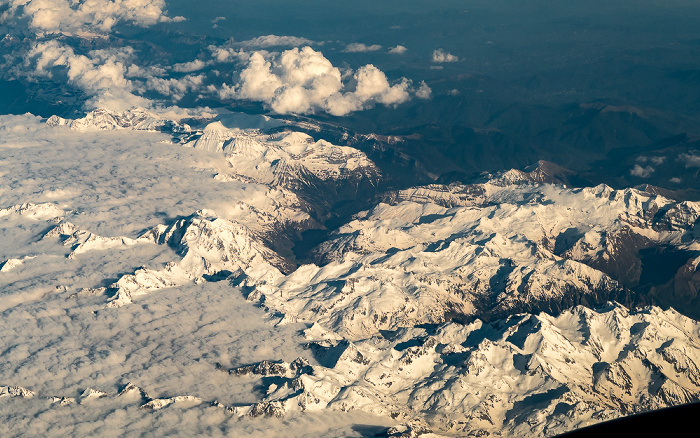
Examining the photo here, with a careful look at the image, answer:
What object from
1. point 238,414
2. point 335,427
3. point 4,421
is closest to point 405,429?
point 335,427

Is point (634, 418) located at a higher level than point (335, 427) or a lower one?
higher

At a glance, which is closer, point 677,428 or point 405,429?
point 677,428

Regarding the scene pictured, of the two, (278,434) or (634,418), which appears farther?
(278,434)

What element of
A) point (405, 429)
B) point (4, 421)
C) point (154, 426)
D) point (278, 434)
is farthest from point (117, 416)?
point (405, 429)

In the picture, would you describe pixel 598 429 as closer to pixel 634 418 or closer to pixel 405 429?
pixel 634 418

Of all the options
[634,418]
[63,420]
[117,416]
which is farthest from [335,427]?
[634,418]

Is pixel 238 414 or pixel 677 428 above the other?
pixel 677 428

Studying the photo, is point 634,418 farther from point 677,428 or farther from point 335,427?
point 335,427

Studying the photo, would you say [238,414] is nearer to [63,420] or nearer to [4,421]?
[63,420]
